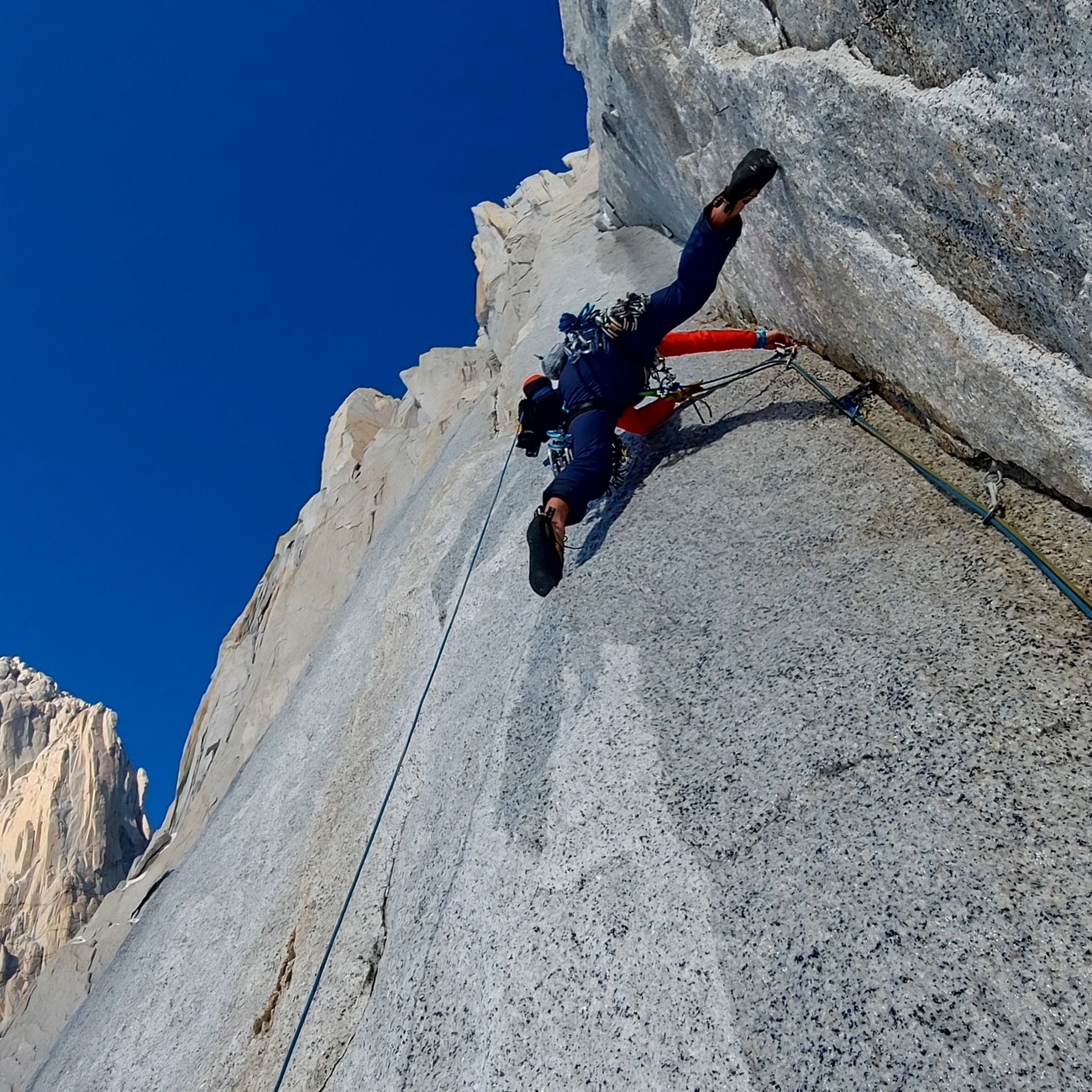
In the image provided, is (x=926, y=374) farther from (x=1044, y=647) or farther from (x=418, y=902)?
(x=418, y=902)

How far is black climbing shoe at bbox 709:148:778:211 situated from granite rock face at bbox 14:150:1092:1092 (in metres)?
1.48

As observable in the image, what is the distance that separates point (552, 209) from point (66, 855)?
766 inches

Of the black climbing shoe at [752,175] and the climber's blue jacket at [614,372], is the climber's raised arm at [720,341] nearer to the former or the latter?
the climber's blue jacket at [614,372]

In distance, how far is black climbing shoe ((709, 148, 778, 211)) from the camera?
4.57m

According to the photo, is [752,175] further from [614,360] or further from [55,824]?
[55,824]

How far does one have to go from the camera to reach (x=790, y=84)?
450 centimetres

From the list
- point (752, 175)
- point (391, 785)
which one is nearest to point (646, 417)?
point (752, 175)

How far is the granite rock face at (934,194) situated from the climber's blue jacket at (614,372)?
0.67m

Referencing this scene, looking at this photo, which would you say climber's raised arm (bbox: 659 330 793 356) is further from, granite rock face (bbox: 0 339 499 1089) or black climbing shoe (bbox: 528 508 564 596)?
granite rock face (bbox: 0 339 499 1089)

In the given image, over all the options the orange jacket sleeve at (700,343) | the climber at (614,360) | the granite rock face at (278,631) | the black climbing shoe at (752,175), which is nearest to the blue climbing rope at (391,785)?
the climber at (614,360)

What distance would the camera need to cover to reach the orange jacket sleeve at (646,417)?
6.46 metres

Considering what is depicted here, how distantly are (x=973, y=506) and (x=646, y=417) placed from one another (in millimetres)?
2949

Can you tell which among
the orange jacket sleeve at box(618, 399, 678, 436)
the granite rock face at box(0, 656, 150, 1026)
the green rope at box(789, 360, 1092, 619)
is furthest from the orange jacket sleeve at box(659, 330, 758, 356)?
the granite rock face at box(0, 656, 150, 1026)

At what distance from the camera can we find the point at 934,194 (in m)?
3.71
